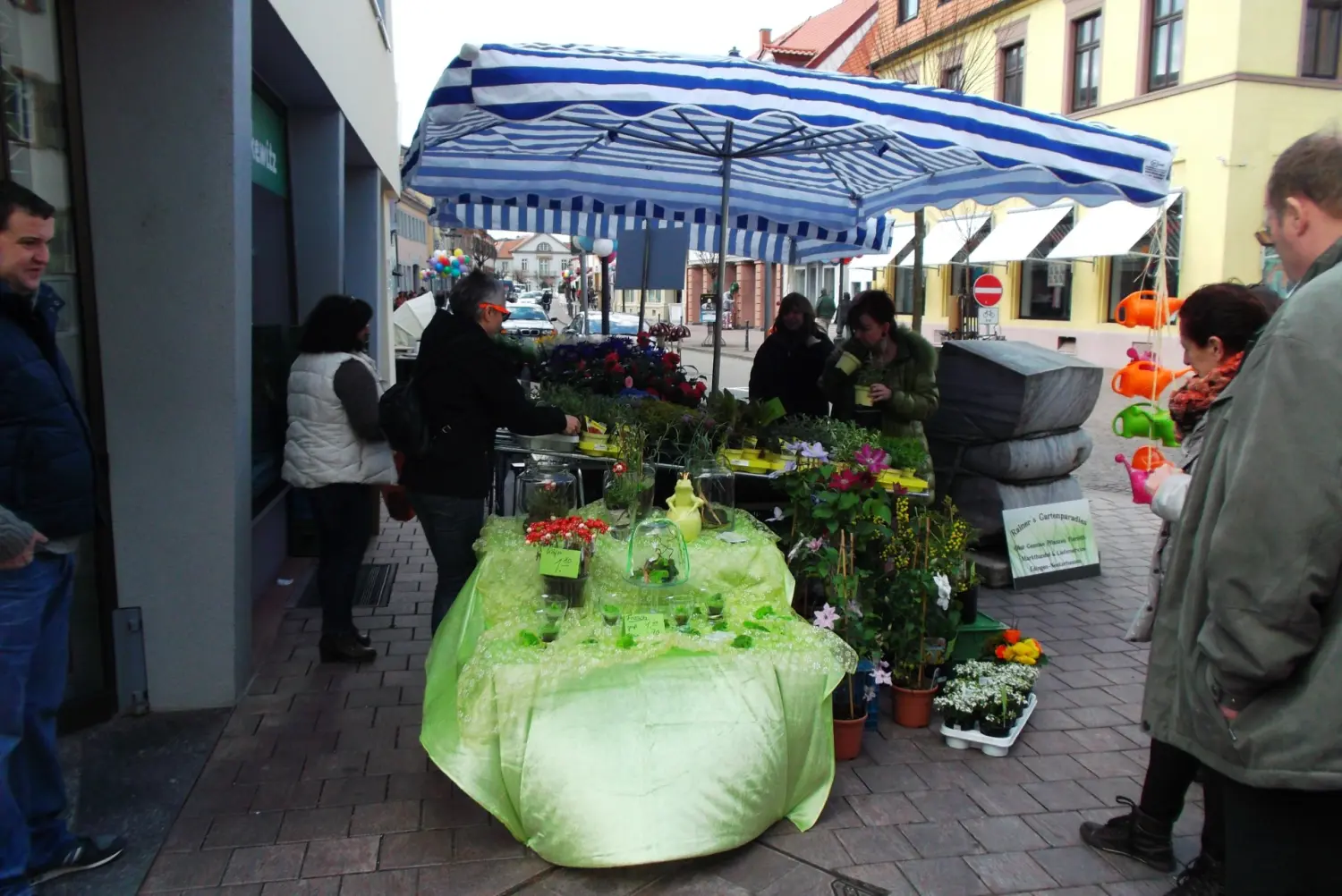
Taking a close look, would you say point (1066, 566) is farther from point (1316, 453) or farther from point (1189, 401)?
point (1316, 453)

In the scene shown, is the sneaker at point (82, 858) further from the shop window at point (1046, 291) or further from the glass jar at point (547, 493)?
the shop window at point (1046, 291)

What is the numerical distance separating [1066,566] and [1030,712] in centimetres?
227

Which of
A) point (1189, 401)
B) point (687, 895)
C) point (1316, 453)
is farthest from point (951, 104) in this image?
point (687, 895)

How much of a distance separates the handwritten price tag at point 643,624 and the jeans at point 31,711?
1.62 meters

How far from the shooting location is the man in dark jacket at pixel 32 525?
2484 millimetres

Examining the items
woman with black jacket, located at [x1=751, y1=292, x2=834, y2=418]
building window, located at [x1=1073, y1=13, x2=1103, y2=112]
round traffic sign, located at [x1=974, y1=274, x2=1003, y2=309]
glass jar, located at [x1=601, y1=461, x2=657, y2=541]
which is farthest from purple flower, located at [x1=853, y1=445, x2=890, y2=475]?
building window, located at [x1=1073, y1=13, x2=1103, y2=112]

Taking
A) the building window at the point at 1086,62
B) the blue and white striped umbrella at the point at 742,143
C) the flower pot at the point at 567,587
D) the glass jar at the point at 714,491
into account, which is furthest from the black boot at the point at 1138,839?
the building window at the point at 1086,62

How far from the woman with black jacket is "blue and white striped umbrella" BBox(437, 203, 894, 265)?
1.86m

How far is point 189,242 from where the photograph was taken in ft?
12.1

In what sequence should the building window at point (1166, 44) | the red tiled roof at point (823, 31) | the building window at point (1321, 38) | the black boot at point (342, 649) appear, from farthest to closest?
the red tiled roof at point (823, 31) → the building window at point (1166, 44) → the building window at point (1321, 38) → the black boot at point (342, 649)

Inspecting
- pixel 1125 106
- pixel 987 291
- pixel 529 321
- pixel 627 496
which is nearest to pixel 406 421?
pixel 627 496

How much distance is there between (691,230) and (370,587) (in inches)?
193

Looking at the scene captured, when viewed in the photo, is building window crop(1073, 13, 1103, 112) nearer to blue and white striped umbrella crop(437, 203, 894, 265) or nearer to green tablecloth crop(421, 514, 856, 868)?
blue and white striped umbrella crop(437, 203, 894, 265)

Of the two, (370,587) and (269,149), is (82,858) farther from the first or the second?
(269,149)
